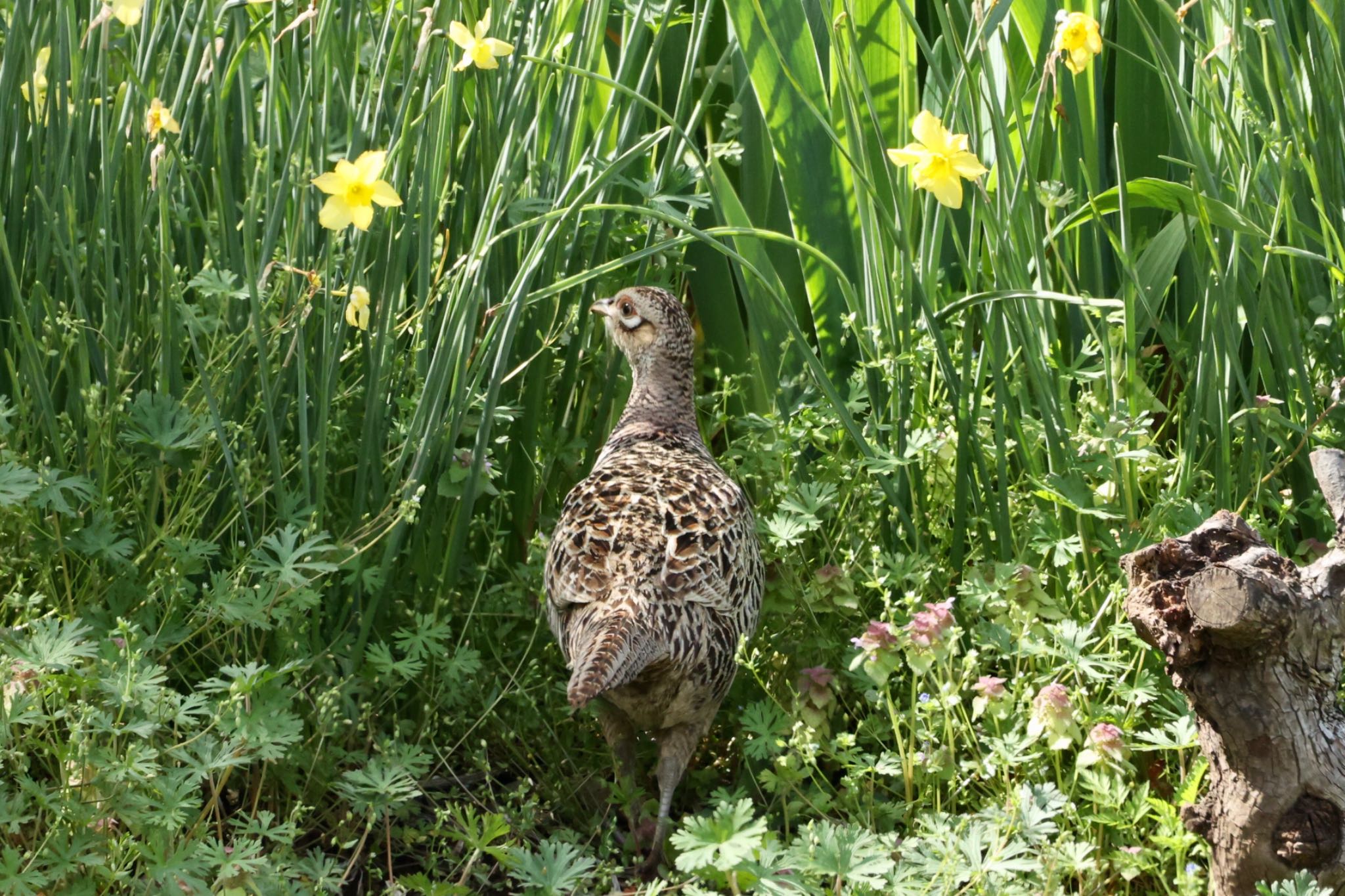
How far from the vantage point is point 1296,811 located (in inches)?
88.0

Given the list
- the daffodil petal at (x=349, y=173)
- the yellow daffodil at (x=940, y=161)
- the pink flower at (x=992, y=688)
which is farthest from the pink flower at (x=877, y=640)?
the daffodil petal at (x=349, y=173)

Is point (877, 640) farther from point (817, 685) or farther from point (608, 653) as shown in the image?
point (608, 653)

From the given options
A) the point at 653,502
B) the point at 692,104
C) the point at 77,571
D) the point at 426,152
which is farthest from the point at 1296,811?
the point at 692,104

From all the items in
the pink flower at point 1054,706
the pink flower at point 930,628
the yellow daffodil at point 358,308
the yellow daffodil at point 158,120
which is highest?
the yellow daffodil at point 158,120

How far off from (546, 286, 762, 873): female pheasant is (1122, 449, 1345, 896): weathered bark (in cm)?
77

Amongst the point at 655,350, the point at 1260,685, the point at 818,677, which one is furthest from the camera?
the point at 655,350

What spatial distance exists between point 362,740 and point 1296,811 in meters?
1.61

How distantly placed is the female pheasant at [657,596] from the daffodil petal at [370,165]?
798mm

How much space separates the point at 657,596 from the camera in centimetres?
260

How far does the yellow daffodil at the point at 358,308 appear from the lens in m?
2.53

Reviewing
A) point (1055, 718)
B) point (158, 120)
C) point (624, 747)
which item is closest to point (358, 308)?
point (158, 120)

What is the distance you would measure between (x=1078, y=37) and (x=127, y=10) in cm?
156

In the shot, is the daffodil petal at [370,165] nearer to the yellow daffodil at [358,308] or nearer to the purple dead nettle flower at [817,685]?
the yellow daffodil at [358,308]

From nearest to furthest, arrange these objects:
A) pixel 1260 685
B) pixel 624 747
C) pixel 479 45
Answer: pixel 1260 685, pixel 479 45, pixel 624 747
